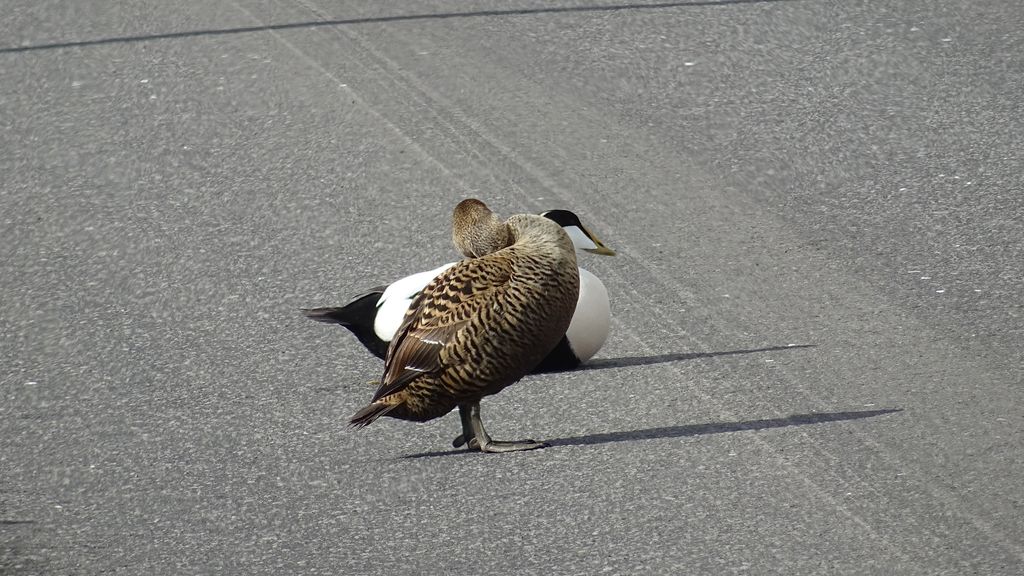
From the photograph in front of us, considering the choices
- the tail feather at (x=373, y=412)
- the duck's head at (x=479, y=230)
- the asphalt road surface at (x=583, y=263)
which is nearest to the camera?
the asphalt road surface at (x=583, y=263)

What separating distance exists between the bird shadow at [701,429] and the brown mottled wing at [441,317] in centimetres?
38

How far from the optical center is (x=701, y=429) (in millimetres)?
4918

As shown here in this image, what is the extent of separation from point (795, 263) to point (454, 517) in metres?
2.24

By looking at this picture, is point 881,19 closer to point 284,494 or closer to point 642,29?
point 642,29

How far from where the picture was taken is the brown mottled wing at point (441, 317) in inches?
178

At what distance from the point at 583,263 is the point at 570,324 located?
1056 mm

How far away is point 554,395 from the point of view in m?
5.23

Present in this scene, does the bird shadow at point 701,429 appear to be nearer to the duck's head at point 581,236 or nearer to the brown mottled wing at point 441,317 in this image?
the brown mottled wing at point 441,317

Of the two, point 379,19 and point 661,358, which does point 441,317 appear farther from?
point 379,19

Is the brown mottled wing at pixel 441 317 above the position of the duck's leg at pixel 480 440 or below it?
above

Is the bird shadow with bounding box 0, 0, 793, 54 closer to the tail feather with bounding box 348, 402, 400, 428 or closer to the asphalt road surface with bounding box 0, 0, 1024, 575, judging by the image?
the asphalt road surface with bounding box 0, 0, 1024, 575

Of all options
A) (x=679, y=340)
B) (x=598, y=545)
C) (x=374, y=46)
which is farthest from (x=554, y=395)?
(x=374, y=46)

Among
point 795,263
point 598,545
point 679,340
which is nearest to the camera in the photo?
point 598,545

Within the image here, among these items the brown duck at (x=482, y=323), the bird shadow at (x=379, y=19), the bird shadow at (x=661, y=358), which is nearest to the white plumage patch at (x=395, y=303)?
the brown duck at (x=482, y=323)
